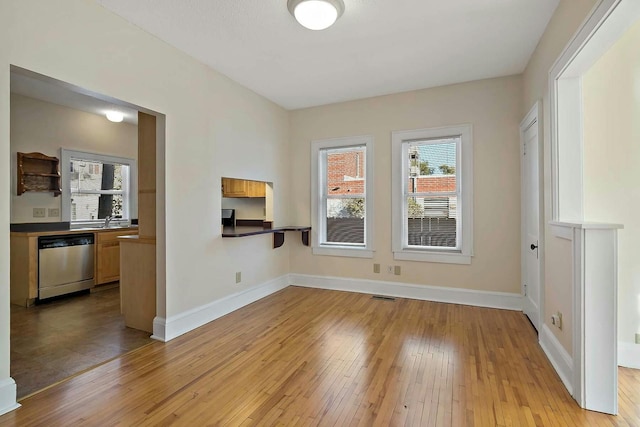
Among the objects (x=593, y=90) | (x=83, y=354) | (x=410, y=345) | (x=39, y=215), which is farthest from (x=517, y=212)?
(x=39, y=215)

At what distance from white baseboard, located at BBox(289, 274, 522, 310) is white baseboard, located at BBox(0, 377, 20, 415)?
3.34 meters

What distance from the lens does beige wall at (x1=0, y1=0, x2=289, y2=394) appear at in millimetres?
1950

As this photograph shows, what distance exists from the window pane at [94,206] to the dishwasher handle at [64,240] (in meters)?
0.62

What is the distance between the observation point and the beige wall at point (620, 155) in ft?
7.73

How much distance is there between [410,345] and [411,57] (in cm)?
280

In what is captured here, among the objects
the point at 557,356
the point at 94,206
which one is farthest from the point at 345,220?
the point at 94,206

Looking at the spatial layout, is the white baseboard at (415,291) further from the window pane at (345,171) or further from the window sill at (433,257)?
the window pane at (345,171)

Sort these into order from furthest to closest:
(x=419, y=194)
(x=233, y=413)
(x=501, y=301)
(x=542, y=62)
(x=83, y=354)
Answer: (x=419, y=194), (x=501, y=301), (x=542, y=62), (x=83, y=354), (x=233, y=413)

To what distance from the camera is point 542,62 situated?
9.18 ft

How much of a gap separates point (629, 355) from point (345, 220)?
321 centimetres

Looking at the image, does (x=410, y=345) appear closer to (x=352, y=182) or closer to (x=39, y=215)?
(x=352, y=182)

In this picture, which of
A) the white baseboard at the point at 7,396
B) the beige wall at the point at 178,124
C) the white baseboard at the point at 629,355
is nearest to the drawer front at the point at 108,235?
the beige wall at the point at 178,124

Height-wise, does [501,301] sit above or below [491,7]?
below

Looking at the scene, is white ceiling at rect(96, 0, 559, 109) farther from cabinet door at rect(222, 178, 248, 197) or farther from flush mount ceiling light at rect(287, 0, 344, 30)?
cabinet door at rect(222, 178, 248, 197)
